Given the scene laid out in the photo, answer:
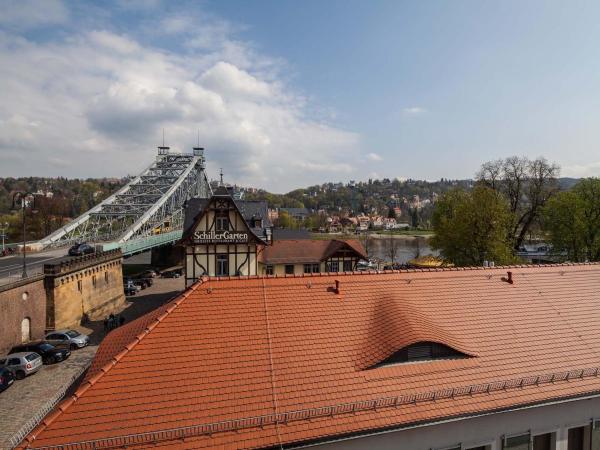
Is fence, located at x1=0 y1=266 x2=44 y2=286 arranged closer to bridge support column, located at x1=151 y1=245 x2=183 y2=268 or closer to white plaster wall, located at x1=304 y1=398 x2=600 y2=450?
white plaster wall, located at x1=304 y1=398 x2=600 y2=450

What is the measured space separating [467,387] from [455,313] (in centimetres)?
260

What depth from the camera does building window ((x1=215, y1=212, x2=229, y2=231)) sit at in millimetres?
29953

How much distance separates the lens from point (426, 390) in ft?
31.0

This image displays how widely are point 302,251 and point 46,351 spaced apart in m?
21.9

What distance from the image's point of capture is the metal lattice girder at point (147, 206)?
54.2 metres

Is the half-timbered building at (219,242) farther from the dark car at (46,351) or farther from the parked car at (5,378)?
the parked car at (5,378)

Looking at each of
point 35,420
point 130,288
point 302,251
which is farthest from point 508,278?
point 130,288

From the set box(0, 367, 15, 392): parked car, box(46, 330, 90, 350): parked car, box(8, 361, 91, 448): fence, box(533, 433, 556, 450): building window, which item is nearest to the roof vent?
box(533, 433, 556, 450): building window

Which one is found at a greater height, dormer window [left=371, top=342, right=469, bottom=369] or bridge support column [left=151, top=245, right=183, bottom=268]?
dormer window [left=371, top=342, right=469, bottom=369]

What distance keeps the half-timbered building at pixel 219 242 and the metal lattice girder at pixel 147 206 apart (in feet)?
80.9

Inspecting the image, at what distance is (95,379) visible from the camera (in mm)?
8500

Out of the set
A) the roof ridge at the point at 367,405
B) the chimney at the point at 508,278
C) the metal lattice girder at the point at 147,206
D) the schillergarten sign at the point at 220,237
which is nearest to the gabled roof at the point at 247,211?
the schillergarten sign at the point at 220,237

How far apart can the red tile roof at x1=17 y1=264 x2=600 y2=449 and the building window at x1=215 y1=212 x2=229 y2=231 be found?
18497 millimetres

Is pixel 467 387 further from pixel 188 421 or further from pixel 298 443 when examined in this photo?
pixel 188 421
